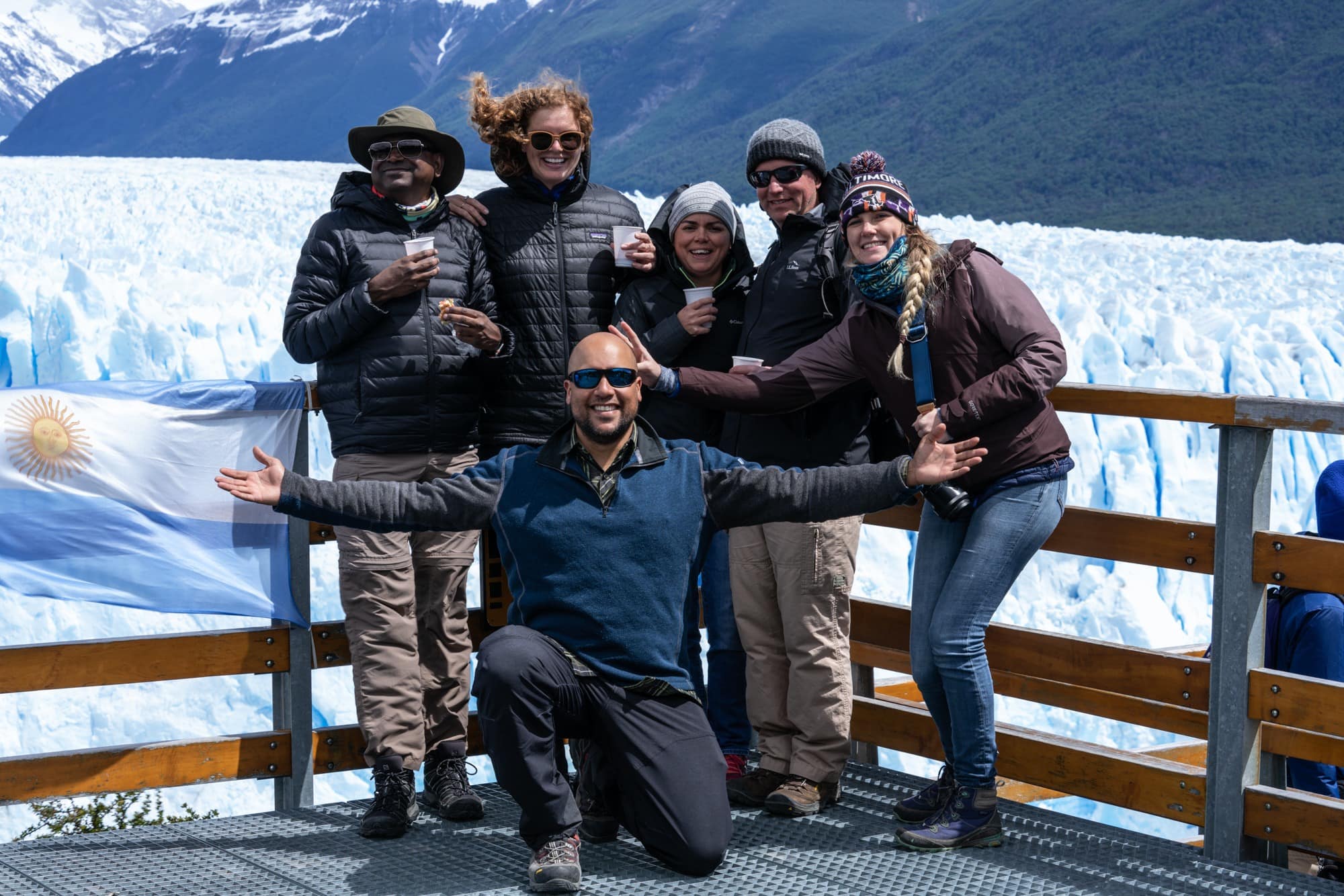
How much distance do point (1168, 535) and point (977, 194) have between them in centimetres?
8492

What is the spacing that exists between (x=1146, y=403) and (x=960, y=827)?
1071 mm

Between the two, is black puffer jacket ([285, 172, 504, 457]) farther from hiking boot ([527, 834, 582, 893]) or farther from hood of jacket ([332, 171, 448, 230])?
hiking boot ([527, 834, 582, 893])

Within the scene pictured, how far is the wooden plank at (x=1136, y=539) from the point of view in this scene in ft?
11.0

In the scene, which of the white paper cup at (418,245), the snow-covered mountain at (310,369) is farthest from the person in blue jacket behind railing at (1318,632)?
the snow-covered mountain at (310,369)

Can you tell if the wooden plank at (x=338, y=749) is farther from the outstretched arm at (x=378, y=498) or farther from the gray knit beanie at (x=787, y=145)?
the gray knit beanie at (x=787, y=145)

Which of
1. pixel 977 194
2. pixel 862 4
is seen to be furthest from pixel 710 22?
pixel 977 194

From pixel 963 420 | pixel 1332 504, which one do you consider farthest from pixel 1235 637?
pixel 963 420

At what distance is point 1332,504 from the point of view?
372 centimetres

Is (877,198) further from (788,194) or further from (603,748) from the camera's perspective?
(603,748)

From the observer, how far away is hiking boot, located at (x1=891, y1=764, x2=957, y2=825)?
11.1ft

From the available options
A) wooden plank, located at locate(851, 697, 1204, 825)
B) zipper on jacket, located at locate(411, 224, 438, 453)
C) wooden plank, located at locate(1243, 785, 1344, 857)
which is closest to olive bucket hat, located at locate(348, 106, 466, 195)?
zipper on jacket, located at locate(411, 224, 438, 453)

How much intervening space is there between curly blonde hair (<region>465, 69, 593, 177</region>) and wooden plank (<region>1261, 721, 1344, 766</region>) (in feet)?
7.22

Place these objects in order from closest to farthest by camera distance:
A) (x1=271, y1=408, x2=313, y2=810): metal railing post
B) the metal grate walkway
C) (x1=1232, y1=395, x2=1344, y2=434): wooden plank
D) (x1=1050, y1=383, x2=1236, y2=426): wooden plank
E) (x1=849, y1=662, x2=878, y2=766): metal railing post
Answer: (x1=1232, y1=395, x2=1344, y2=434): wooden plank
the metal grate walkway
(x1=1050, y1=383, x2=1236, y2=426): wooden plank
(x1=271, y1=408, x2=313, y2=810): metal railing post
(x1=849, y1=662, x2=878, y2=766): metal railing post

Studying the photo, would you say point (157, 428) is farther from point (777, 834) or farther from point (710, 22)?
point (710, 22)
